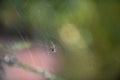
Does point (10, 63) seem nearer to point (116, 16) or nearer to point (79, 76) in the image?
point (79, 76)

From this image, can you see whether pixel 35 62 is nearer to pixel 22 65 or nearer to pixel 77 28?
pixel 22 65

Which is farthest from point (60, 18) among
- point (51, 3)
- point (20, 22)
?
point (20, 22)

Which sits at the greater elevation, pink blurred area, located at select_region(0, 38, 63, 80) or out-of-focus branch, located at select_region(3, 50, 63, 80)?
pink blurred area, located at select_region(0, 38, 63, 80)

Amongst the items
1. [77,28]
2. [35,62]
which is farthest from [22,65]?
[77,28]

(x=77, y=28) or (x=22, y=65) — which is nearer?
(x=22, y=65)

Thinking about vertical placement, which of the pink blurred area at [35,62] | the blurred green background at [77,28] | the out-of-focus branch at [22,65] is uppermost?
the blurred green background at [77,28]
